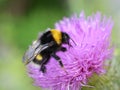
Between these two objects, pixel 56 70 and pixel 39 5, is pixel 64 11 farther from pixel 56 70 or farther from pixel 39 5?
pixel 56 70

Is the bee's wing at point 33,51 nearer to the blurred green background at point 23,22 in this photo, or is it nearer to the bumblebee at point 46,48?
the bumblebee at point 46,48

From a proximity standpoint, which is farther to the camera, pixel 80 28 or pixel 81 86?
pixel 80 28

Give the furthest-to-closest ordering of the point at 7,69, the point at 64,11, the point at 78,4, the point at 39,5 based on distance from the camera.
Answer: the point at 39,5
the point at 64,11
the point at 7,69
the point at 78,4

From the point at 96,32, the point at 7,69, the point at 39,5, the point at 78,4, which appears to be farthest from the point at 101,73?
the point at 39,5

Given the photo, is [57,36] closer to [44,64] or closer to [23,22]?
[44,64]

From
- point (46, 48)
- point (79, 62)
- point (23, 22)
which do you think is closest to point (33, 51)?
point (46, 48)

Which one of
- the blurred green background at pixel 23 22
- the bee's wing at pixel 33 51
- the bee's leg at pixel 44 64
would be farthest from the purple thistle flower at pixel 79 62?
the blurred green background at pixel 23 22
